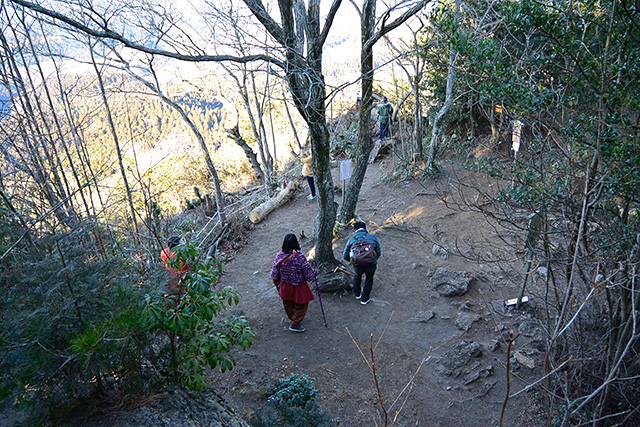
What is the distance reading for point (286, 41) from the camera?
17.2 feet

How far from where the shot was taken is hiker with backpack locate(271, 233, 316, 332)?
17.5 feet

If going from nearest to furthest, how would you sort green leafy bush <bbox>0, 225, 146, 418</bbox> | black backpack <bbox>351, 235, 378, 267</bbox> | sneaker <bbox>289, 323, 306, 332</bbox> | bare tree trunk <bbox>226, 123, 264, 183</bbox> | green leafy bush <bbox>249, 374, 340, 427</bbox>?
green leafy bush <bbox>0, 225, 146, 418</bbox> < green leafy bush <bbox>249, 374, 340, 427</bbox> < sneaker <bbox>289, 323, 306, 332</bbox> < black backpack <bbox>351, 235, 378, 267</bbox> < bare tree trunk <bbox>226, 123, 264, 183</bbox>

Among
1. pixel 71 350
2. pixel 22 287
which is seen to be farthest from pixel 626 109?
pixel 22 287

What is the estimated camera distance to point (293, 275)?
17.7 feet

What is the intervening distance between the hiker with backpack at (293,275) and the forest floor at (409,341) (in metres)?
0.55

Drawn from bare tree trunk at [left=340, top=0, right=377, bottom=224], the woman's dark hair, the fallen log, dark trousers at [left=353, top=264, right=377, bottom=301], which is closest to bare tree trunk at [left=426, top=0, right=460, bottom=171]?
bare tree trunk at [left=340, top=0, right=377, bottom=224]

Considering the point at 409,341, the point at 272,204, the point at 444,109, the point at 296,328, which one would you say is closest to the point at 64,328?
the point at 296,328

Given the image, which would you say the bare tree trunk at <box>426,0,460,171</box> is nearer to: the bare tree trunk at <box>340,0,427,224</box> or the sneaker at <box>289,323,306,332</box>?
the bare tree trunk at <box>340,0,427,224</box>

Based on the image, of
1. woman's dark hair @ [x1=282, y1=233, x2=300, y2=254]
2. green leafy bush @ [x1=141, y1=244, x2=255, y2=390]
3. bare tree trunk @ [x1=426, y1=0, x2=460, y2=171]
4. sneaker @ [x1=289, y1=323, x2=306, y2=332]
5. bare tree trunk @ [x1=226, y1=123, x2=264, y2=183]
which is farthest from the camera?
bare tree trunk @ [x1=226, y1=123, x2=264, y2=183]

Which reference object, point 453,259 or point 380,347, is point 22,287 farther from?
point 453,259

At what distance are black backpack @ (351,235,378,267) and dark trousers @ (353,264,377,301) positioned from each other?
0.46ft

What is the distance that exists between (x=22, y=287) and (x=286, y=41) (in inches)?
173

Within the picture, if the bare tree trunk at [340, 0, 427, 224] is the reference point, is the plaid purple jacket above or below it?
below

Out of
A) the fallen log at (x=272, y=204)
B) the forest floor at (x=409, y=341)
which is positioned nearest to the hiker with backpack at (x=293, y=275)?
the forest floor at (x=409, y=341)
